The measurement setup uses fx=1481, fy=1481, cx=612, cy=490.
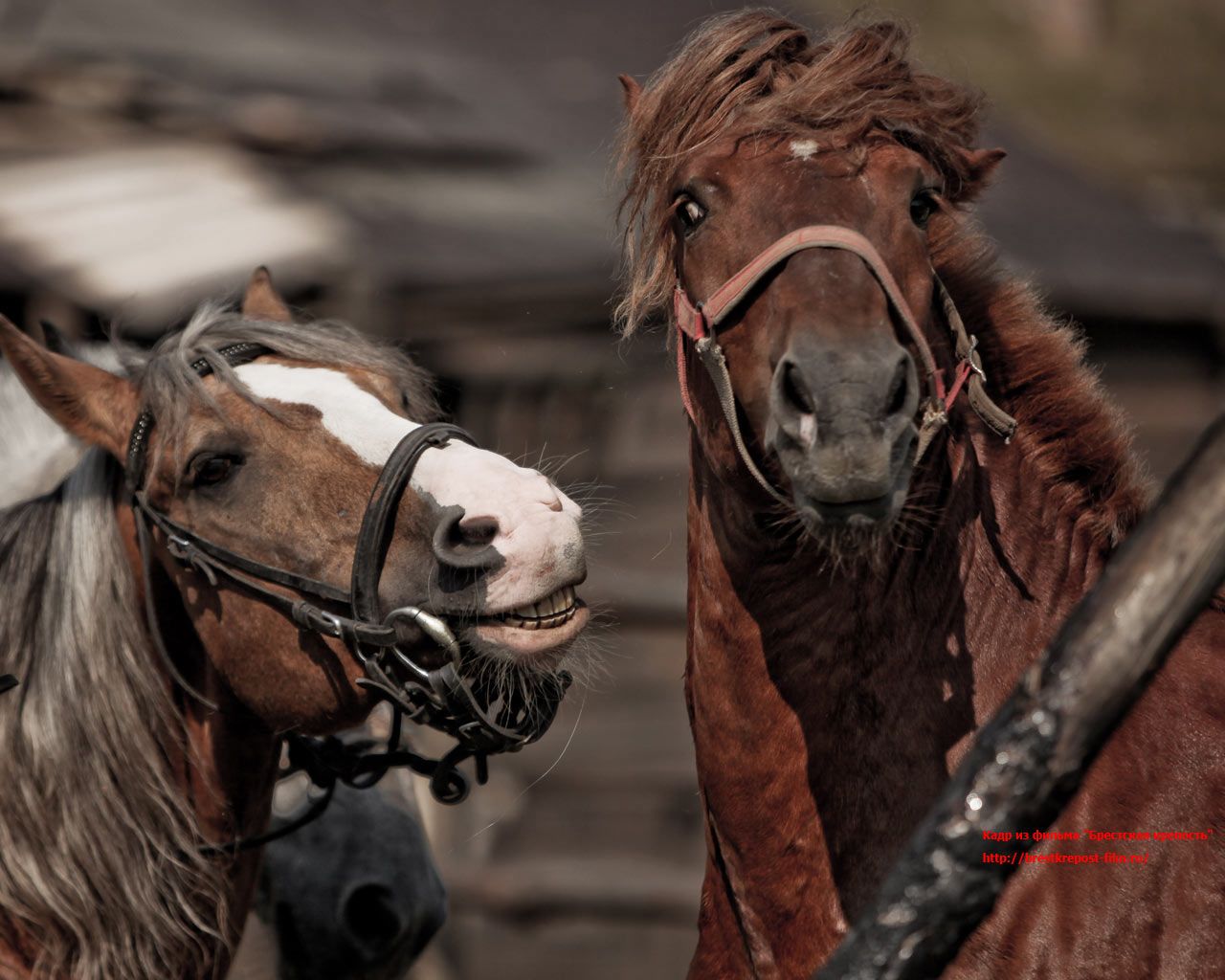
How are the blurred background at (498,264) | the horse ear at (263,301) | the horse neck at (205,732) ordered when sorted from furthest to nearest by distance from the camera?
the blurred background at (498,264), the horse ear at (263,301), the horse neck at (205,732)

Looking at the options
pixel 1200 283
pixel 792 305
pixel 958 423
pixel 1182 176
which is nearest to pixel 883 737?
pixel 958 423

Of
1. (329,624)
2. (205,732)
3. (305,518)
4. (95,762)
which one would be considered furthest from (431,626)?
(95,762)

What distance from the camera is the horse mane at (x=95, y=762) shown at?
2869mm

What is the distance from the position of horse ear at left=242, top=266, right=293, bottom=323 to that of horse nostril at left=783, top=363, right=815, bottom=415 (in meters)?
1.46

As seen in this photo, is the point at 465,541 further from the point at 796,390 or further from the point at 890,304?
the point at 890,304

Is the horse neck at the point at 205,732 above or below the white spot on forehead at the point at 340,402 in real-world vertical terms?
below

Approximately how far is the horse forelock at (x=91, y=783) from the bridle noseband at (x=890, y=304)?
124 centimetres

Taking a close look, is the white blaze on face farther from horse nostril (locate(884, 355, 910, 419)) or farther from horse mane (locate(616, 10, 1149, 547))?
horse nostril (locate(884, 355, 910, 419))

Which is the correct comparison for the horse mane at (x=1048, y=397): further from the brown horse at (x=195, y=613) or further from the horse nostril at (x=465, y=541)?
the horse nostril at (x=465, y=541)

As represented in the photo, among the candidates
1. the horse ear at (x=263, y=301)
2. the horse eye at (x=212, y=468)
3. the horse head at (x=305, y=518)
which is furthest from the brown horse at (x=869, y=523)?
the horse ear at (x=263, y=301)

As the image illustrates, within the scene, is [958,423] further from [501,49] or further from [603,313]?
[501,49]

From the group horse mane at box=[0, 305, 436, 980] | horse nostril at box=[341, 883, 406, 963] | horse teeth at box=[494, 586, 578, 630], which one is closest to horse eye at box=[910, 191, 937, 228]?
horse teeth at box=[494, 586, 578, 630]

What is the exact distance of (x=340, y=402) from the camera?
2945mm

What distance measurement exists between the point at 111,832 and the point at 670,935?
18.5 ft
